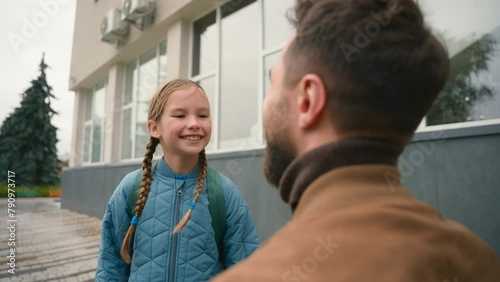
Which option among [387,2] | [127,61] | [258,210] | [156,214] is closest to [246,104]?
[258,210]

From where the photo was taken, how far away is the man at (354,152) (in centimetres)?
55

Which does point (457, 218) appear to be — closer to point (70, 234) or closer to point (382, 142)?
point (382, 142)

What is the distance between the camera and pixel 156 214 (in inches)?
64.7

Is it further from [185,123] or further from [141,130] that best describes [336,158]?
[141,130]

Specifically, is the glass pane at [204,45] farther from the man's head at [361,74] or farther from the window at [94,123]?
the man's head at [361,74]

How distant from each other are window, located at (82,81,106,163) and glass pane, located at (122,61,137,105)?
1678 mm

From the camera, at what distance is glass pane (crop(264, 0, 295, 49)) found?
4.86m

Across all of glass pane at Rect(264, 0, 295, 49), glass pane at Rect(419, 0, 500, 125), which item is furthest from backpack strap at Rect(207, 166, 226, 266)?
glass pane at Rect(264, 0, 295, 49)

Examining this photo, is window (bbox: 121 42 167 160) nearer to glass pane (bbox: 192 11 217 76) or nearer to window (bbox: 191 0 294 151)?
glass pane (bbox: 192 11 217 76)

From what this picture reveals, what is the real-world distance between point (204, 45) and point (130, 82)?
3.72 metres

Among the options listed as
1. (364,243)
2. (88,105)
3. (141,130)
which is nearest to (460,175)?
(364,243)

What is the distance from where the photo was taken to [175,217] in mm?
1640

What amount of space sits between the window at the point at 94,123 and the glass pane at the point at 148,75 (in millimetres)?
2594

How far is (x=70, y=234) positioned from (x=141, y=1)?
4945 millimetres
